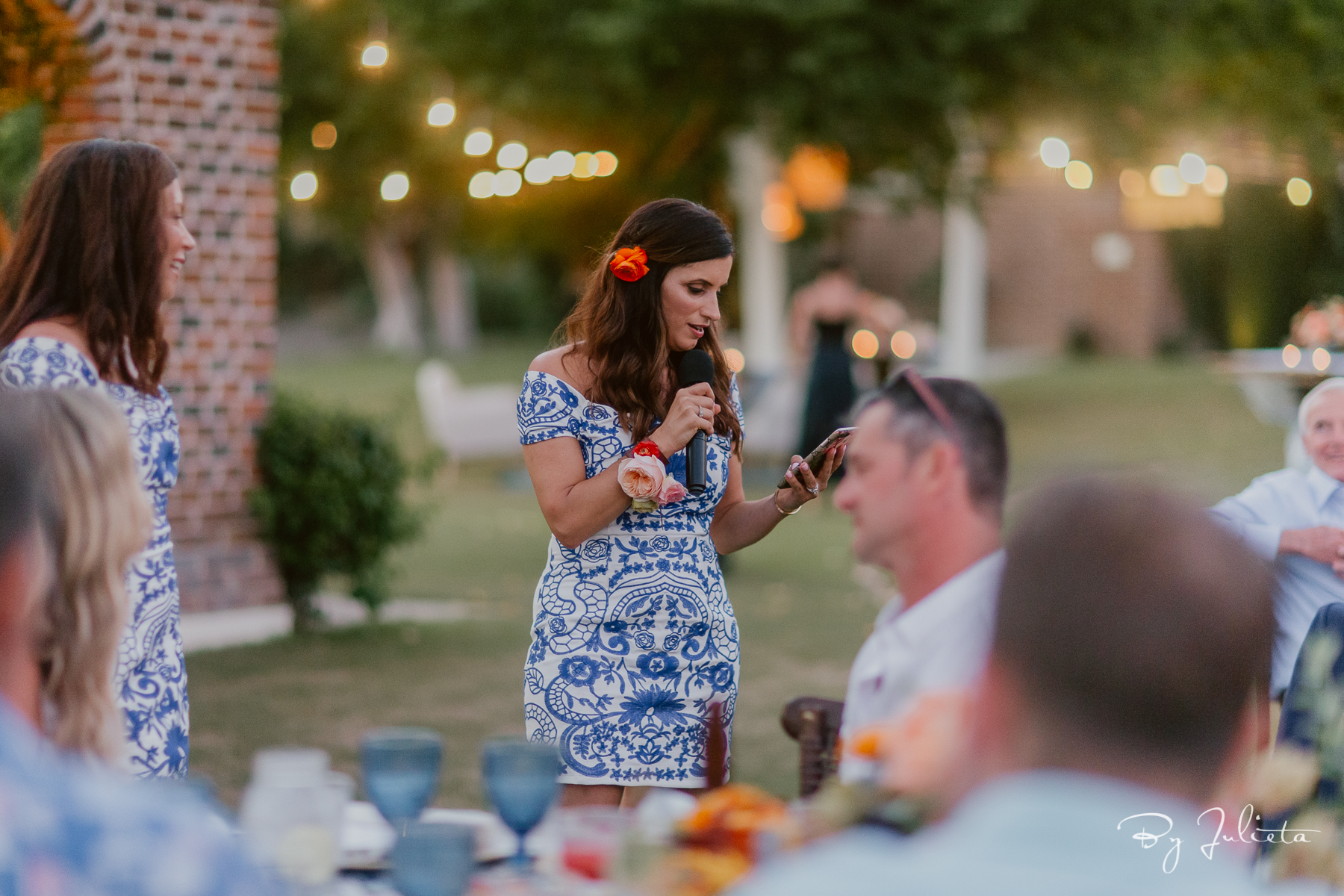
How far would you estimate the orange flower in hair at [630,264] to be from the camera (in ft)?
9.82

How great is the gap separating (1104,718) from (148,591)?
211 centimetres

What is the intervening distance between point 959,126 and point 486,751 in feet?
52.5

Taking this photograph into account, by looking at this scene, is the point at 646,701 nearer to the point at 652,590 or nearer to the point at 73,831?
the point at 652,590

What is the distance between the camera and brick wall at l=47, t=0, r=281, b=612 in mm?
7324

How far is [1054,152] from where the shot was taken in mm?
15469

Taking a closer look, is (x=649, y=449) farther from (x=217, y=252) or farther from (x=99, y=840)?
(x=217, y=252)

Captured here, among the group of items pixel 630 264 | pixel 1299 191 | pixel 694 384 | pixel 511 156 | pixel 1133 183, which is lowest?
pixel 694 384

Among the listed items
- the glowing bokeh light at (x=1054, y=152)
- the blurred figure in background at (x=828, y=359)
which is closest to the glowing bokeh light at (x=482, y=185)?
the blurred figure in background at (x=828, y=359)

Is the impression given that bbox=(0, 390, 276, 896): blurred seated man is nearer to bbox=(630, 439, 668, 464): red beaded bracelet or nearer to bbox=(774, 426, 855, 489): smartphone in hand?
bbox=(630, 439, 668, 464): red beaded bracelet

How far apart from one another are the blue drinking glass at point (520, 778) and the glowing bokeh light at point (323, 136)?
19.1 m

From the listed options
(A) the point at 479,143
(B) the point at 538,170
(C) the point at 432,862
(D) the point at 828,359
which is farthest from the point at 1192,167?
(C) the point at 432,862

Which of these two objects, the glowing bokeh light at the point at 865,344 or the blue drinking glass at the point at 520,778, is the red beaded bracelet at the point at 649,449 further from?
the glowing bokeh light at the point at 865,344

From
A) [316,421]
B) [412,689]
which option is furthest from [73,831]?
[316,421]

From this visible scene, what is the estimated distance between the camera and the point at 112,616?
6.11 ft
